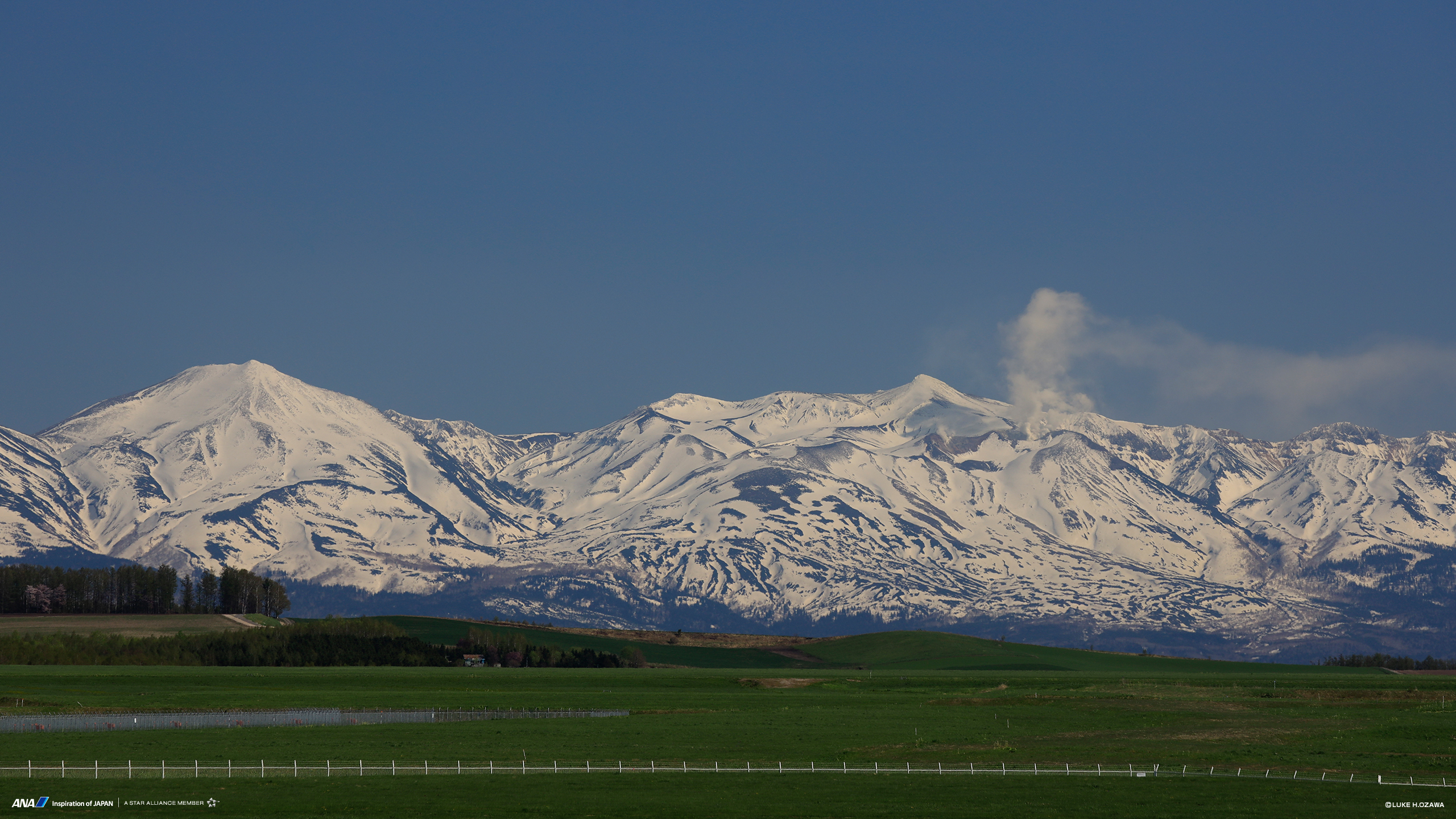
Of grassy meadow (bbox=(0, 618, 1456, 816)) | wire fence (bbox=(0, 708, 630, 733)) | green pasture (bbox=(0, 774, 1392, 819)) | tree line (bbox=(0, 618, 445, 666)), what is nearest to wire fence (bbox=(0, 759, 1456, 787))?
grassy meadow (bbox=(0, 618, 1456, 816))

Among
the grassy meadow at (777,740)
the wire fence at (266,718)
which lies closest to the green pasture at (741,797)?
the grassy meadow at (777,740)

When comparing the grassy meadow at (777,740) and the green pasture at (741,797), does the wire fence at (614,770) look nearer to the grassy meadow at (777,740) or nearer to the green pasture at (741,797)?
the grassy meadow at (777,740)

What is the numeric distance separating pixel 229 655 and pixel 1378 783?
164m

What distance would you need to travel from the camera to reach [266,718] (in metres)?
109

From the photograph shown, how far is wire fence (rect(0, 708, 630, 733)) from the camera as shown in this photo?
99812 mm

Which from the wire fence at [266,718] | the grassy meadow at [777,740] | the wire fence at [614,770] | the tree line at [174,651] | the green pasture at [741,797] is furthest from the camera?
the tree line at [174,651]

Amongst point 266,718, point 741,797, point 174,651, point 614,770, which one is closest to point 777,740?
point 614,770

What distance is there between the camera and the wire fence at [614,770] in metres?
69.8

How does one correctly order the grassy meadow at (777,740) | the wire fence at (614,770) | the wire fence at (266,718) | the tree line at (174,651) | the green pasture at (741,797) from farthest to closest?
the tree line at (174,651)
the wire fence at (266,718)
the wire fence at (614,770)
the grassy meadow at (777,740)
the green pasture at (741,797)

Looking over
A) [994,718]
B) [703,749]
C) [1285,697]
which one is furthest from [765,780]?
[1285,697]

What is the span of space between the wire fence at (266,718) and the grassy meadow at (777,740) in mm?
3742

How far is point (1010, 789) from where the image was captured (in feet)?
214

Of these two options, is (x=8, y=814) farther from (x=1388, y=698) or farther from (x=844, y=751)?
(x=1388, y=698)

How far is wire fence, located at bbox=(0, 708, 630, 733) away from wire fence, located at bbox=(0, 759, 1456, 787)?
25.5 m
